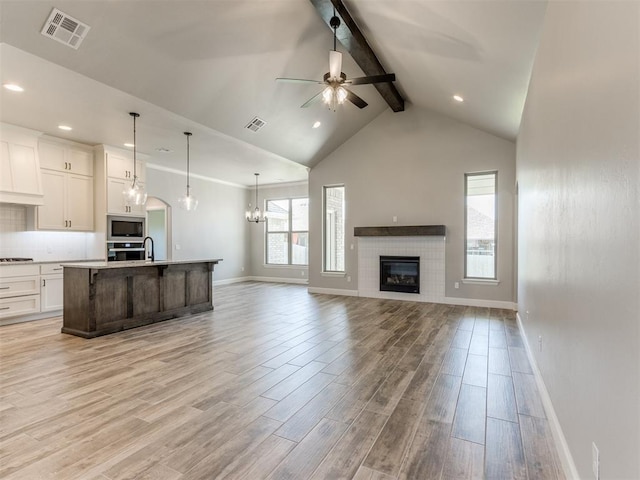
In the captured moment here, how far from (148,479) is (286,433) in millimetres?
791

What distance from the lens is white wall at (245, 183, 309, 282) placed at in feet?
32.2

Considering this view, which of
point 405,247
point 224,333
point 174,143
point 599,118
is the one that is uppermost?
point 174,143

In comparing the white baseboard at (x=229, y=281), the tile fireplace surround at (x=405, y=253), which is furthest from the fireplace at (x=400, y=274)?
the white baseboard at (x=229, y=281)

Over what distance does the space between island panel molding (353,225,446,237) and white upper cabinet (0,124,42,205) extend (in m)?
5.79

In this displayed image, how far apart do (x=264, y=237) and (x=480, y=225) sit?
6.29 metres

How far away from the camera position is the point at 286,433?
7.00ft

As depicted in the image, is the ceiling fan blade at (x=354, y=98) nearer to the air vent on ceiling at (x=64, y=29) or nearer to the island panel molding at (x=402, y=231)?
the air vent on ceiling at (x=64, y=29)

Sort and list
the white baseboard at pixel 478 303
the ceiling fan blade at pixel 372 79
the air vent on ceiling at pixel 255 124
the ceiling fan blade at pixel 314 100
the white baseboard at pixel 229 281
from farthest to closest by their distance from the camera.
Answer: the white baseboard at pixel 229 281, the white baseboard at pixel 478 303, the air vent on ceiling at pixel 255 124, the ceiling fan blade at pixel 314 100, the ceiling fan blade at pixel 372 79

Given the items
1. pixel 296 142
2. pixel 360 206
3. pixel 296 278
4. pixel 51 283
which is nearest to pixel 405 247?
pixel 360 206

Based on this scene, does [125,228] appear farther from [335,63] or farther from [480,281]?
[480,281]

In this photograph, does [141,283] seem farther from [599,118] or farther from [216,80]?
[599,118]

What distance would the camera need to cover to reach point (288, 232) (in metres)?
10.1

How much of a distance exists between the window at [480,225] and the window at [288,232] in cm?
471

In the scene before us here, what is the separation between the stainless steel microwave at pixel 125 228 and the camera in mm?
6258
